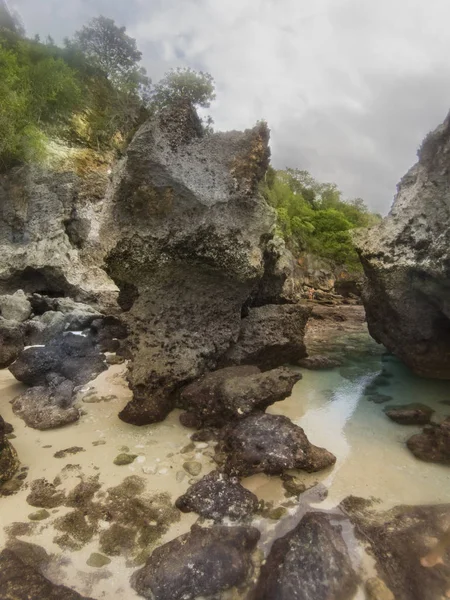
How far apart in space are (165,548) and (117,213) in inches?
215

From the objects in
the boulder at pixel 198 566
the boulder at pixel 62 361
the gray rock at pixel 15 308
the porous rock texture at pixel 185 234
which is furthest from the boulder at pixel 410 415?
the gray rock at pixel 15 308

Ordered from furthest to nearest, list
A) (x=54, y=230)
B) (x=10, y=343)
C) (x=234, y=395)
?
(x=54, y=230), (x=10, y=343), (x=234, y=395)

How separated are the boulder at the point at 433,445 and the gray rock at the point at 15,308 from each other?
10381 mm

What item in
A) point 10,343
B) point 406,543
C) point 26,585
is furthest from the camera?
point 10,343

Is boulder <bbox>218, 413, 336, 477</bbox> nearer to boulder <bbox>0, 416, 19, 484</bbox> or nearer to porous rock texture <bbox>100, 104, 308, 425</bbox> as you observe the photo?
porous rock texture <bbox>100, 104, 308, 425</bbox>

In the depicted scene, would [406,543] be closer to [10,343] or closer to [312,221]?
[10,343]

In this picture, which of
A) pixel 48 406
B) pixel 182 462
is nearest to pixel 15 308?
pixel 48 406

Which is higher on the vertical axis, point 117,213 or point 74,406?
point 117,213

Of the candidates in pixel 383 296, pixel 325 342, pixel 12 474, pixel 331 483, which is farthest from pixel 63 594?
pixel 325 342

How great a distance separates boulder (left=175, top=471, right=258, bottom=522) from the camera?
12.6ft

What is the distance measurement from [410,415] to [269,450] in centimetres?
291

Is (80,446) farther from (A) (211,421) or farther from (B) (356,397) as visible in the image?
(B) (356,397)

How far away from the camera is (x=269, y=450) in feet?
15.3

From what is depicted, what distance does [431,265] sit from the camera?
21.4 ft
